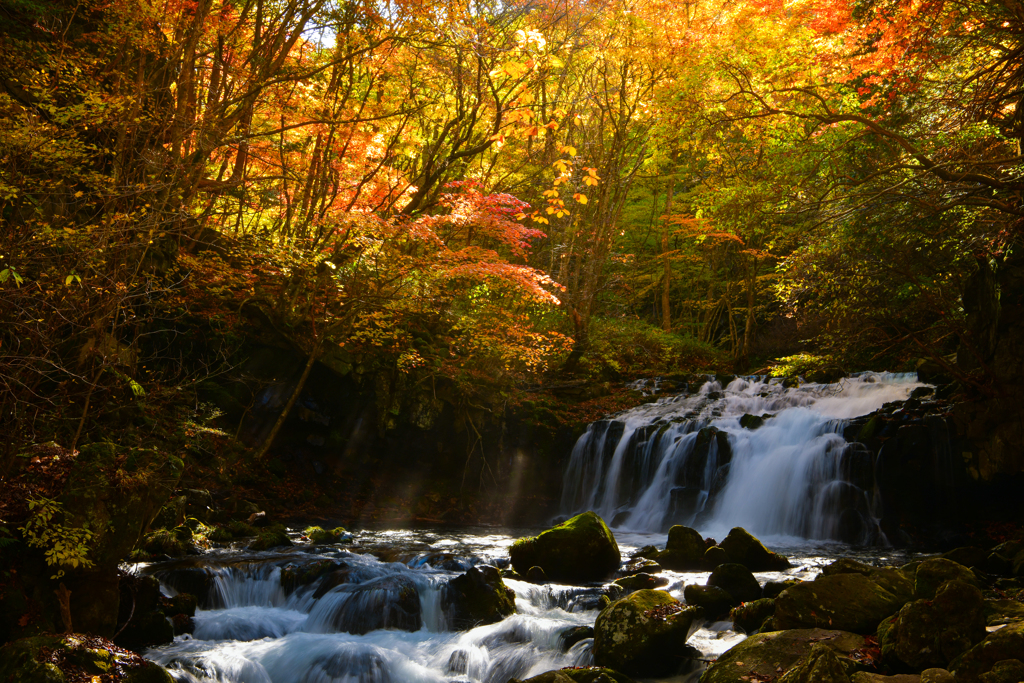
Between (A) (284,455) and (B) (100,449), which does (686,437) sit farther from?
(B) (100,449)

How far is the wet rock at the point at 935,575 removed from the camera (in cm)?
500

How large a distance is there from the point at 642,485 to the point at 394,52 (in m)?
10.0

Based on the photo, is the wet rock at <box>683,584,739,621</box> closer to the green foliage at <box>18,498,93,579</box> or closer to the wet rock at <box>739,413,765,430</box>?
the green foliage at <box>18,498,93,579</box>

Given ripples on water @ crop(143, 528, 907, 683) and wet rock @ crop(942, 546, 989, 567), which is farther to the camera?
wet rock @ crop(942, 546, 989, 567)

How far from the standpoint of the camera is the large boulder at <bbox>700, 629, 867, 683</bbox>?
14.5 ft

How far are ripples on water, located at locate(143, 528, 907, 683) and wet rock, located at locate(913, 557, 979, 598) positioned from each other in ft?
5.81

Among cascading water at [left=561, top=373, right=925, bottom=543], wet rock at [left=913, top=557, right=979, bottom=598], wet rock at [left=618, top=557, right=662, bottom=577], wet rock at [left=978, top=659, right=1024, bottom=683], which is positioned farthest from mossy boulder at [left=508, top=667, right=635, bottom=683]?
cascading water at [left=561, top=373, right=925, bottom=543]

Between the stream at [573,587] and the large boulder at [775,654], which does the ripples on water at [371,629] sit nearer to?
the stream at [573,587]

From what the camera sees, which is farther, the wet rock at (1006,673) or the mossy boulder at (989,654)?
the mossy boulder at (989,654)

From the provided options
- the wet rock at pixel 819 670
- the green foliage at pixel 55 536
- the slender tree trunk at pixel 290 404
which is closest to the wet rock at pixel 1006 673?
the wet rock at pixel 819 670

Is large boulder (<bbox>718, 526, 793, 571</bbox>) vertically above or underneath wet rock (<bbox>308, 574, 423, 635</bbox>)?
above

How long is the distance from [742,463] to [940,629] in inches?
293

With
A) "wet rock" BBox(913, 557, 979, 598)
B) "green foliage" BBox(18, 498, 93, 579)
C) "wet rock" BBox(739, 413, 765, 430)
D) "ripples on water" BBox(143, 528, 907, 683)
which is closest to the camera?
"green foliage" BBox(18, 498, 93, 579)

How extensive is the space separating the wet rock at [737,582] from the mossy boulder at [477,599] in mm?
2429
